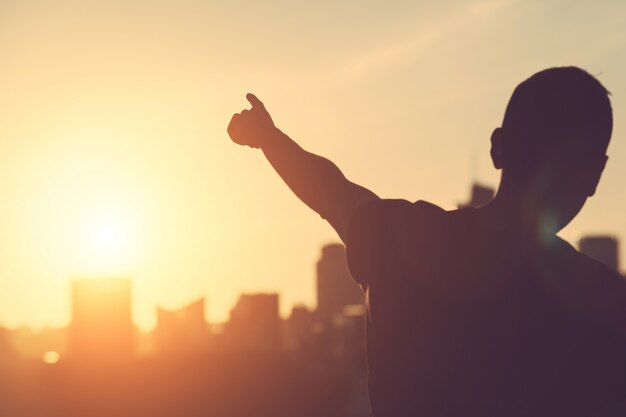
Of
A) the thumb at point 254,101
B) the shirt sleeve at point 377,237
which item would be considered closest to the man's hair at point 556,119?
the shirt sleeve at point 377,237

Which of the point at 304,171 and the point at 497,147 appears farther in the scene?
the point at 304,171

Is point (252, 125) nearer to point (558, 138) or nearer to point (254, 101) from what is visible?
point (254, 101)

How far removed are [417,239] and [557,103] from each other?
50cm

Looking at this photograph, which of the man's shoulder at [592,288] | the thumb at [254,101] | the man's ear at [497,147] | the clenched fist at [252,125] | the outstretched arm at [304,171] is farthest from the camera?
the thumb at [254,101]

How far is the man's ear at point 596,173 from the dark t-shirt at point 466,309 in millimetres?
163

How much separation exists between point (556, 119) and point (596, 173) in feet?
0.61

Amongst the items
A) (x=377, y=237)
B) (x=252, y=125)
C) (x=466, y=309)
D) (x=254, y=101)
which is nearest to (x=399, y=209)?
(x=377, y=237)

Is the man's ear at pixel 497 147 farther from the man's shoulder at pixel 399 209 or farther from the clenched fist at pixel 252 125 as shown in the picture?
the clenched fist at pixel 252 125

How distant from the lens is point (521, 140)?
300cm

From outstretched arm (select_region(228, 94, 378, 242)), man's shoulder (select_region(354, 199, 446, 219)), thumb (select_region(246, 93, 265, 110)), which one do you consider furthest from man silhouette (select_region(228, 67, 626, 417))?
thumb (select_region(246, 93, 265, 110))

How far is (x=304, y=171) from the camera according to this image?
335 cm

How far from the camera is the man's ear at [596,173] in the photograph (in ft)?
9.89

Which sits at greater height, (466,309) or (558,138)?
(558,138)

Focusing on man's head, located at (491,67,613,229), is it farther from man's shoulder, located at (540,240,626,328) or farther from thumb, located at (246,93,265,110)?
thumb, located at (246,93,265,110)
